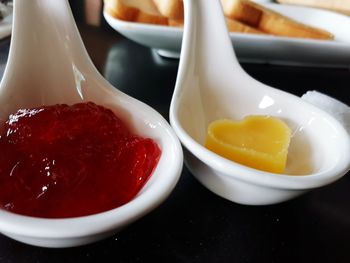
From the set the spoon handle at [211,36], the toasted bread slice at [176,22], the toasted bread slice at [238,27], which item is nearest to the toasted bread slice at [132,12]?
the toasted bread slice at [176,22]

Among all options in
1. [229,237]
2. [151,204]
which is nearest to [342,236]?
[229,237]

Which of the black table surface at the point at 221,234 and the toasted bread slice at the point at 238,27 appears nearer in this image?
the black table surface at the point at 221,234

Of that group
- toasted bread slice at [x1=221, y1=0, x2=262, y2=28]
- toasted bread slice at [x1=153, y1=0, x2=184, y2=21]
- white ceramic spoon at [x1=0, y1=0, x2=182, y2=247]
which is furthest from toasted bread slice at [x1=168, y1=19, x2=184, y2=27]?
white ceramic spoon at [x1=0, y1=0, x2=182, y2=247]

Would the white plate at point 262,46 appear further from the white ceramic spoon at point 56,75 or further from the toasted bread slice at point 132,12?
the white ceramic spoon at point 56,75

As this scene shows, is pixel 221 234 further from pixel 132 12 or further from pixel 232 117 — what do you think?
pixel 132 12

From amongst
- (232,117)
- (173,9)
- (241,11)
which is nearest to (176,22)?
(173,9)

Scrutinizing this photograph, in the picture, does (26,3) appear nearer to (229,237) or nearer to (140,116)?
(140,116)

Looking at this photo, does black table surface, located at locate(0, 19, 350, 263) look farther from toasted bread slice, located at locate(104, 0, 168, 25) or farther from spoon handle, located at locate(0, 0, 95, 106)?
toasted bread slice, located at locate(104, 0, 168, 25)
